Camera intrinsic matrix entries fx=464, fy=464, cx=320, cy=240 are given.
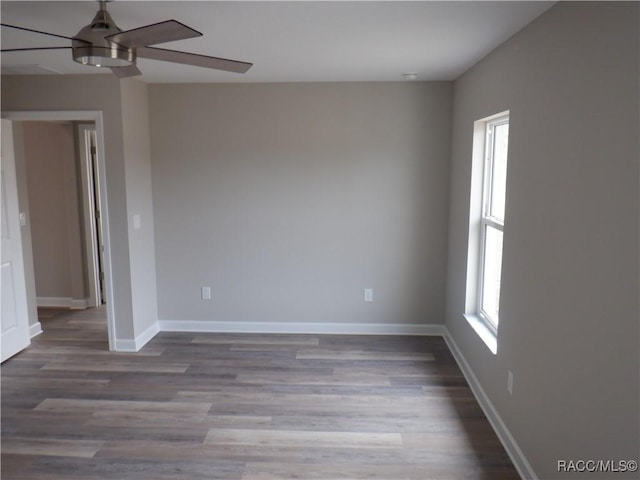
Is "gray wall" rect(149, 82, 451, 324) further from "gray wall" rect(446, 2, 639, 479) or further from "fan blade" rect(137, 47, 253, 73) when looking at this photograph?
"fan blade" rect(137, 47, 253, 73)

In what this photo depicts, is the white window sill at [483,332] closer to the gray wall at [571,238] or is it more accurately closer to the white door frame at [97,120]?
the gray wall at [571,238]

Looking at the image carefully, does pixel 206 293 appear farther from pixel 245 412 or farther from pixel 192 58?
pixel 192 58

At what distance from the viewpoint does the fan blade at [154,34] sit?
1.65 m

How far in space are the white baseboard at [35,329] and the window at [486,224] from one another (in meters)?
3.98

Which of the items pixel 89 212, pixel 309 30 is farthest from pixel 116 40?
pixel 89 212

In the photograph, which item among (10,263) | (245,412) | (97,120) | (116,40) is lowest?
(245,412)

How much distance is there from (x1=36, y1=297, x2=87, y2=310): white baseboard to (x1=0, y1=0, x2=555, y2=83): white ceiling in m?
2.80

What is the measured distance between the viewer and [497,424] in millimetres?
2785

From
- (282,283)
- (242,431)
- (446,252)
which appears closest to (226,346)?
(282,283)

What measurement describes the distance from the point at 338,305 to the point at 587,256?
2.91m

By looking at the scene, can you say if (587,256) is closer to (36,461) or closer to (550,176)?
(550,176)

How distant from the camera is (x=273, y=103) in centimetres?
426

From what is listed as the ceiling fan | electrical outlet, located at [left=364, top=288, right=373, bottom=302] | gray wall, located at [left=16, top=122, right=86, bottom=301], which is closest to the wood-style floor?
electrical outlet, located at [left=364, top=288, right=373, bottom=302]

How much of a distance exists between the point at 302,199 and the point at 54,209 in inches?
120
